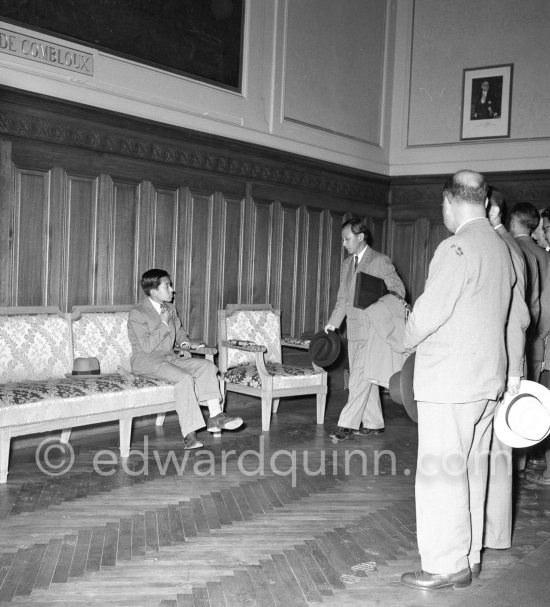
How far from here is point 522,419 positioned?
3.10 metres

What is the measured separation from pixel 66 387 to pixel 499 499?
267cm

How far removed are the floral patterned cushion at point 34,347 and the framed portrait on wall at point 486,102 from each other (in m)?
5.20

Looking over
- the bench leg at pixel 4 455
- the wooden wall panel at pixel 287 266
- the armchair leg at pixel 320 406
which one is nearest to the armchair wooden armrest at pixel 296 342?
the armchair leg at pixel 320 406

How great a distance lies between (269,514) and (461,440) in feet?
4.48

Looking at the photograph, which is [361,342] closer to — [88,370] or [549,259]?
[549,259]

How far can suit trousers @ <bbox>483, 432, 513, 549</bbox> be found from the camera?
10.8 ft

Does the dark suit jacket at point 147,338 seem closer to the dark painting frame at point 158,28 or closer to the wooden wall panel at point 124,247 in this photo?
the wooden wall panel at point 124,247

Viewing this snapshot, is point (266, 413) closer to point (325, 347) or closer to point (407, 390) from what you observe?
point (325, 347)

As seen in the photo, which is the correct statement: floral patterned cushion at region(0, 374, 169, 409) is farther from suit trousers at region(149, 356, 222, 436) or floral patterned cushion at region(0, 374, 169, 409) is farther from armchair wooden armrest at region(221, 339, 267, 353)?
armchair wooden armrest at region(221, 339, 267, 353)

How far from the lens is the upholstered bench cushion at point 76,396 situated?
4.23m

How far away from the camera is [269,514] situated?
389cm

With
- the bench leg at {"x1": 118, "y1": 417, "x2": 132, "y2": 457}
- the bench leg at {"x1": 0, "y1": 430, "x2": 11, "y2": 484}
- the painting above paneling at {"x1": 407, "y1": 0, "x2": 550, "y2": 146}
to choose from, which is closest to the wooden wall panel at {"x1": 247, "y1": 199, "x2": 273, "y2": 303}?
the bench leg at {"x1": 118, "y1": 417, "x2": 132, "y2": 457}

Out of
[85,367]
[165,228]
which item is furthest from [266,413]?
→ [165,228]

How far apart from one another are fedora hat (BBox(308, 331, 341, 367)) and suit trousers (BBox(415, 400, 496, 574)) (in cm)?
258
